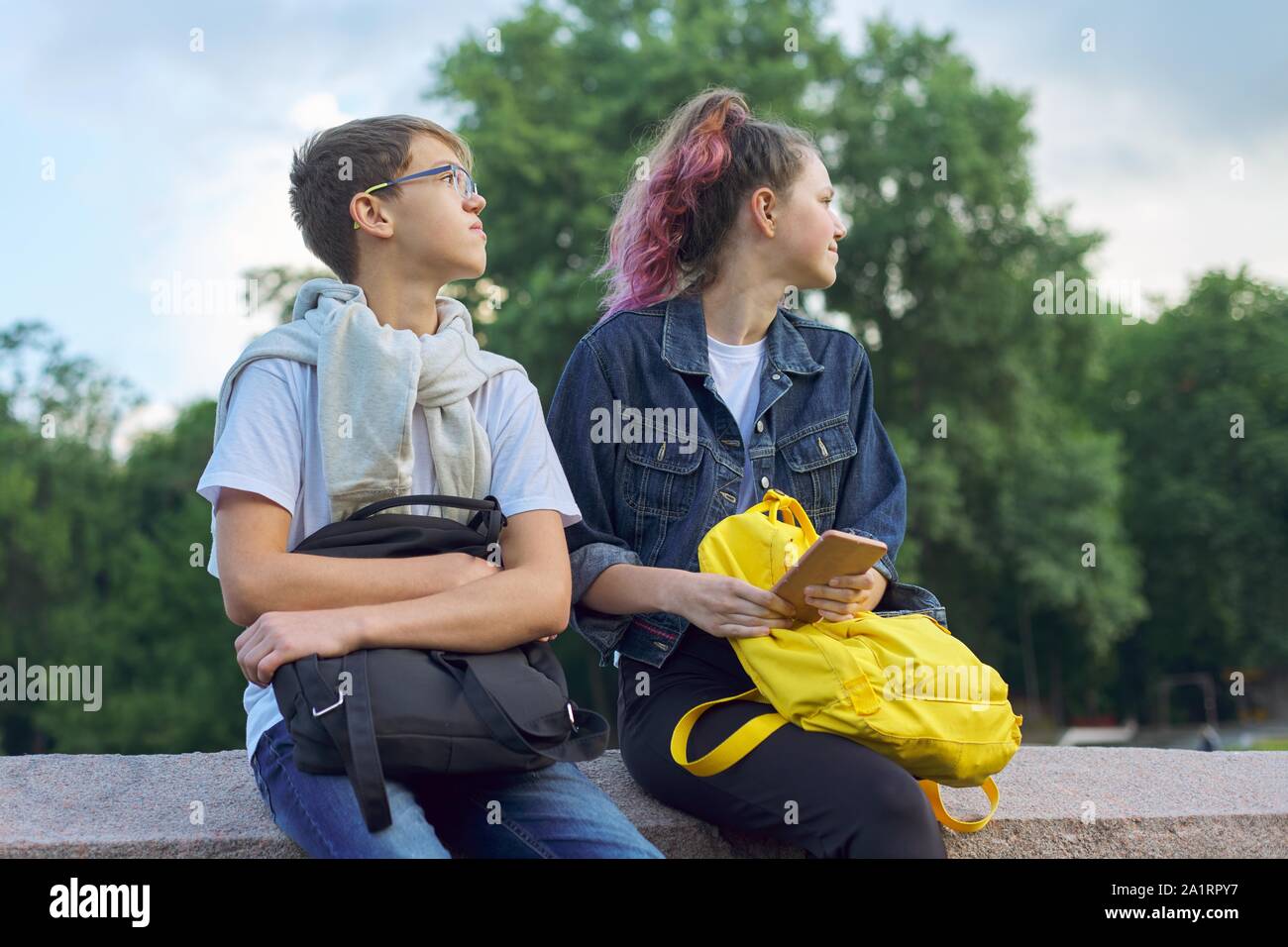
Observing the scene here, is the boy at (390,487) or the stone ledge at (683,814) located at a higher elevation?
the boy at (390,487)

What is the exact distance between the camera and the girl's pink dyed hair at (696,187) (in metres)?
3.66

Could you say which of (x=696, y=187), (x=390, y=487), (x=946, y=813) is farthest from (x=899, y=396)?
(x=390, y=487)

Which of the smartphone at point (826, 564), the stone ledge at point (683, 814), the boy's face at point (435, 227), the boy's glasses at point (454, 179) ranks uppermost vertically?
the boy's glasses at point (454, 179)

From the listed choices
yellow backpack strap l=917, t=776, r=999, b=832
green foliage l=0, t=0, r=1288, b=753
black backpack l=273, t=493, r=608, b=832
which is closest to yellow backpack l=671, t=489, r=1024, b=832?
yellow backpack strap l=917, t=776, r=999, b=832

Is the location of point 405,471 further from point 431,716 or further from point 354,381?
point 431,716

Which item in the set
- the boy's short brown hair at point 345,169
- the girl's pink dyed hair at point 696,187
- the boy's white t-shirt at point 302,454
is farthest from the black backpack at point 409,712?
the girl's pink dyed hair at point 696,187

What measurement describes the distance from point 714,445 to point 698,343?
32 centimetres

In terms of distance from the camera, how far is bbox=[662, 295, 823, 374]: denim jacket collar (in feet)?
11.6

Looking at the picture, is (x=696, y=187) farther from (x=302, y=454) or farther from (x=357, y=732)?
(x=357, y=732)

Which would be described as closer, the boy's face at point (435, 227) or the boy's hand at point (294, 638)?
the boy's hand at point (294, 638)

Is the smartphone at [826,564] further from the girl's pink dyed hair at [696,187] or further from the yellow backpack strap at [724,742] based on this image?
the girl's pink dyed hair at [696,187]

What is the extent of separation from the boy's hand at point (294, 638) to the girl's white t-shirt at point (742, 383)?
125 cm

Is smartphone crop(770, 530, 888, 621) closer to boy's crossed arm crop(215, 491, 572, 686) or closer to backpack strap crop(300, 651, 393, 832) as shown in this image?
boy's crossed arm crop(215, 491, 572, 686)
